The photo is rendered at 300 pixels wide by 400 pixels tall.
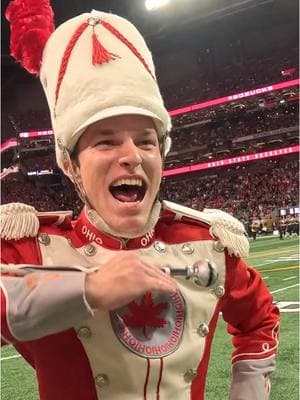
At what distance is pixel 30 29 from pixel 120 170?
45 centimetres

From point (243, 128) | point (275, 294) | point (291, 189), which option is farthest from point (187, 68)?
point (275, 294)

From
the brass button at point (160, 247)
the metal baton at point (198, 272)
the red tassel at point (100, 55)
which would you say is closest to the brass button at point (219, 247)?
the brass button at point (160, 247)

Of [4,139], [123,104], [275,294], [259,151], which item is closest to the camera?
[123,104]

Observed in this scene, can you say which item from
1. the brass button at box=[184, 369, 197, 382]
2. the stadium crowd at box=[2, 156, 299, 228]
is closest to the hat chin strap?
the brass button at box=[184, 369, 197, 382]

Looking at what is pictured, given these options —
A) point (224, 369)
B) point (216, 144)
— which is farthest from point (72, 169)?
point (216, 144)

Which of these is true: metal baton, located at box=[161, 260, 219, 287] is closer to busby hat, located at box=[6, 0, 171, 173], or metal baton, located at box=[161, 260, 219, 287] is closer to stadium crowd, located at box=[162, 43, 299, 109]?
busby hat, located at box=[6, 0, 171, 173]

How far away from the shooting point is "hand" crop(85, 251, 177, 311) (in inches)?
35.3

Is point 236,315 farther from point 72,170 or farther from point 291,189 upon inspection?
point 291,189

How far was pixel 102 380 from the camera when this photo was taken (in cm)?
114

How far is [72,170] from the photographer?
1253mm

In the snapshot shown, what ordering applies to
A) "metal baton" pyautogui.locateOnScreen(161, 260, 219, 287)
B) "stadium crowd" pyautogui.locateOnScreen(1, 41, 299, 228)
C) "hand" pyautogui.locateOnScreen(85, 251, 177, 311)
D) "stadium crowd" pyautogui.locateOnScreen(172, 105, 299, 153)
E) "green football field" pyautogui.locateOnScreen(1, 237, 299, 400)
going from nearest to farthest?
"hand" pyautogui.locateOnScreen(85, 251, 177, 311) → "metal baton" pyautogui.locateOnScreen(161, 260, 219, 287) → "green football field" pyautogui.locateOnScreen(1, 237, 299, 400) → "stadium crowd" pyautogui.locateOnScreen(1, 41, 299, 228) → "stadium crowd" pyautogui.locateOnScreen(172, 105, 299, 153)

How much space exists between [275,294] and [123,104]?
4990mm

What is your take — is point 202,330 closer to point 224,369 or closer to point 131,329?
point 131,329

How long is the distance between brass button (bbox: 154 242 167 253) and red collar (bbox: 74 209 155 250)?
0.02 meters
